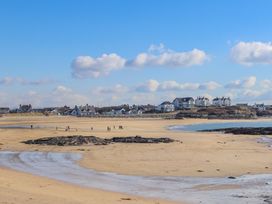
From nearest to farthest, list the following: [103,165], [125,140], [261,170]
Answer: [261,170] < [103,165] < [125,140]

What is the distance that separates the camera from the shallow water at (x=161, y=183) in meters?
14.0

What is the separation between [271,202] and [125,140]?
85.7 ft

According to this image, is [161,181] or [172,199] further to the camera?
[161,181]

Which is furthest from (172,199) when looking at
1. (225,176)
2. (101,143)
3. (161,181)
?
(101,143)

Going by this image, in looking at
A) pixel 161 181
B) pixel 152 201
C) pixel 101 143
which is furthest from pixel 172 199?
pixel 101 143

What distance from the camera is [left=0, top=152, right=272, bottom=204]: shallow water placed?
14.0m

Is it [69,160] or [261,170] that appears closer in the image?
[261,170]

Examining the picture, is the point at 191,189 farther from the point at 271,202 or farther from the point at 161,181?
the point at 271,202

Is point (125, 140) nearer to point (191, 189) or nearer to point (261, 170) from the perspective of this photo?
point (261, 170)

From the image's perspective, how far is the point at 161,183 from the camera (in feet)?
54.3

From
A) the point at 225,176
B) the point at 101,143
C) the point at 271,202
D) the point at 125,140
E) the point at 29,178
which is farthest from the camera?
the point at 125,140

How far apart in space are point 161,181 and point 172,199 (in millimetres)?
3401

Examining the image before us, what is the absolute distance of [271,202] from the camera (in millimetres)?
12781

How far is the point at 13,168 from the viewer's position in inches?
Result: 805
